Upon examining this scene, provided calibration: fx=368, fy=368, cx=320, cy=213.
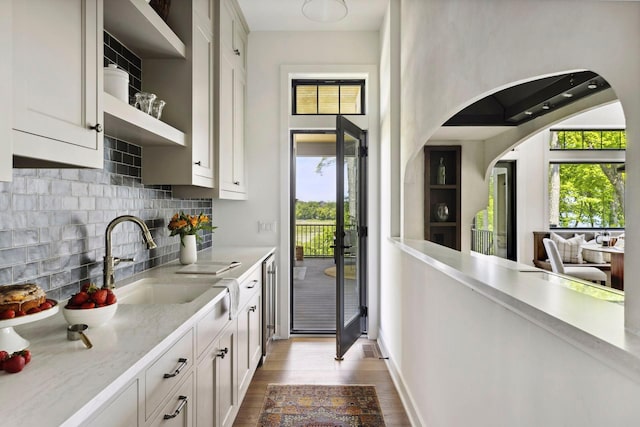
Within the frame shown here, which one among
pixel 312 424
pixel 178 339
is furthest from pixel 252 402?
pixel 178 339

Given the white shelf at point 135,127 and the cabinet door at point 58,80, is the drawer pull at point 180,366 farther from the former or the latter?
the white shelf at point 135,127

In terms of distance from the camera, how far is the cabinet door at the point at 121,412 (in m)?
0.81

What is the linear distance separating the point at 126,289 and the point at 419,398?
1.68 m

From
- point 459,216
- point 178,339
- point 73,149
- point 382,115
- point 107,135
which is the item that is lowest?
point 178,339

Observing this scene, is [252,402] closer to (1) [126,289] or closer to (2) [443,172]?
(1) [126,289]

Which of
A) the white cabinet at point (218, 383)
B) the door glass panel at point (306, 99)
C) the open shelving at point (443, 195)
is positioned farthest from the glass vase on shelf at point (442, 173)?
the white cabinet at point (218, 383)

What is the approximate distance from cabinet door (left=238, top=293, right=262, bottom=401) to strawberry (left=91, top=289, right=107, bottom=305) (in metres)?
1.07

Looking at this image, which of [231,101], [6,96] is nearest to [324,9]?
[231,101]

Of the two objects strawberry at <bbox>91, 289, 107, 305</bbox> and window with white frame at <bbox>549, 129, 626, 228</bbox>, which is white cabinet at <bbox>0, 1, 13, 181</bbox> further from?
window with white frame at <bbox>549, 129, 626, 228</bbox>

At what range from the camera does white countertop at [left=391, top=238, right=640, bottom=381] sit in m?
0.63

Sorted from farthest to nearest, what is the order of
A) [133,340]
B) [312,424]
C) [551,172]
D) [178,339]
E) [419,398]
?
[551,172], [312,424], [419,398], [178,339], [133,340]

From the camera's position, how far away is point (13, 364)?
823mm

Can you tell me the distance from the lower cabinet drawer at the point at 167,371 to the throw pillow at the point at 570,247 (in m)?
2.92

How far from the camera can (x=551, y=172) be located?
308 centimetres
